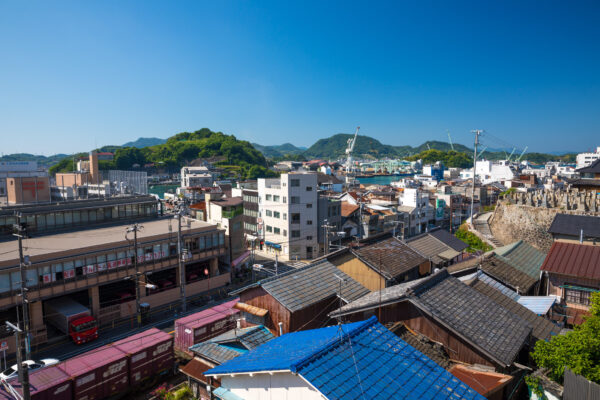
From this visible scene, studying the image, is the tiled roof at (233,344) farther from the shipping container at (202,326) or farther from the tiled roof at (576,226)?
the tiled roof at (576,226)

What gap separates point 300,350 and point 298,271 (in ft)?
22.2

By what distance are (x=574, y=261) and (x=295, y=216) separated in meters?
24.1

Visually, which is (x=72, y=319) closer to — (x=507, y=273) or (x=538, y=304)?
(x=538, y=304)

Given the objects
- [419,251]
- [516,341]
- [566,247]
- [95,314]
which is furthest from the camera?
[95,314]

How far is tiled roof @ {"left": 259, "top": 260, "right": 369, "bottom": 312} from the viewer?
1209 cm

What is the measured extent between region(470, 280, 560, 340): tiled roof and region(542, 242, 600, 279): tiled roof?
3.42 meters

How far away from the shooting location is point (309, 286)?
42.8 feet

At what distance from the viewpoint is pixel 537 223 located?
29.4 meters

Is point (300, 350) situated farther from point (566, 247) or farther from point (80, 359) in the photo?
point (566, 247)

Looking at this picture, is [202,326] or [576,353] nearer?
[576,353]

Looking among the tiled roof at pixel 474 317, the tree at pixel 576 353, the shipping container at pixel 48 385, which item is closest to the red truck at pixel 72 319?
the shipping container at pixel 48 385

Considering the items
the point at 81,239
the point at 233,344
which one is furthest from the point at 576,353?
the point at 81,239

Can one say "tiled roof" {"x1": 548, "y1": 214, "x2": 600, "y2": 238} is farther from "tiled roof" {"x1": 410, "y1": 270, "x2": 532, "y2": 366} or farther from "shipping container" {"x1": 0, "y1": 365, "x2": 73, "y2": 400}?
"shipping container" {"x1": 0, "y1": 365, "x2": 73, "y2": 400}

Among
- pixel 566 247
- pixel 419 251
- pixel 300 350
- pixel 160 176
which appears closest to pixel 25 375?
pixel 300 350
